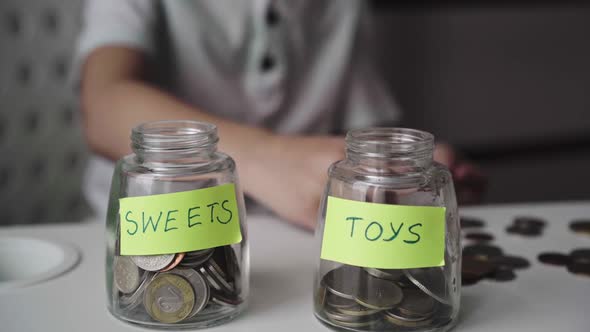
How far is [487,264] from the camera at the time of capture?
2.09ft

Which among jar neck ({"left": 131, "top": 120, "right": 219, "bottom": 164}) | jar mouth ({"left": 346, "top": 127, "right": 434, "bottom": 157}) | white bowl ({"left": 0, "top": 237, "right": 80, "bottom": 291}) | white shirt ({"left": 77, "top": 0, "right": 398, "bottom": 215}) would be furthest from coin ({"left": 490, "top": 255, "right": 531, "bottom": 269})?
white shirt ({"left": 77, "top": 0, "right": 398, "bottom": 215})

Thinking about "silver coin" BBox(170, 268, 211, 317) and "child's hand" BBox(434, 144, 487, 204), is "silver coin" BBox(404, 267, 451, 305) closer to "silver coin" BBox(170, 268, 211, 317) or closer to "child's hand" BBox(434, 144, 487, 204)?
"silver coin" BBox(170, 268, 211, 317)

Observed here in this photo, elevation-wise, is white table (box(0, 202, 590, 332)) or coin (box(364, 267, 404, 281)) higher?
coin (box(364, 267, 404, 281))

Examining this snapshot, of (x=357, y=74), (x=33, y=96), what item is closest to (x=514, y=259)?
(x=357, y=74)

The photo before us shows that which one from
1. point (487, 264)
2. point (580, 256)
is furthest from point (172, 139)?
point (580, 256)

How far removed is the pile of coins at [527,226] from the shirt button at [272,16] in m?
0.53

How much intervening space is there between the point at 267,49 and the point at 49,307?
2.17ft

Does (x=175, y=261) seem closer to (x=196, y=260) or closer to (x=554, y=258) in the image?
(x=196, y=260)

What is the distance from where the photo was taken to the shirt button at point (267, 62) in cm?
112

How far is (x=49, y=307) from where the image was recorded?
1.80ft

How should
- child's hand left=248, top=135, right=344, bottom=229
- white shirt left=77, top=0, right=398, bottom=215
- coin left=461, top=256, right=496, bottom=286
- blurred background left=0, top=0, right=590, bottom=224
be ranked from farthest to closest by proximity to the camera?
blurred background left=0, top=0, right=590, bottom=224 < white shirt left=77, top=0, right=398, bottom=215 < child's hand left=248, top=135, right=344, bottom=229 < coin left=461, top=256, right=496, bottom=286

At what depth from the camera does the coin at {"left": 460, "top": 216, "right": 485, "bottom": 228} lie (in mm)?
777

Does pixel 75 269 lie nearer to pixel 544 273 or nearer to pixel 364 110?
pixel 544 273

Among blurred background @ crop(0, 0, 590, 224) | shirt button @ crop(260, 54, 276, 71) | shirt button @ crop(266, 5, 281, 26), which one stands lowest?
blurred background @ crop(0, 0, 590, 224)
